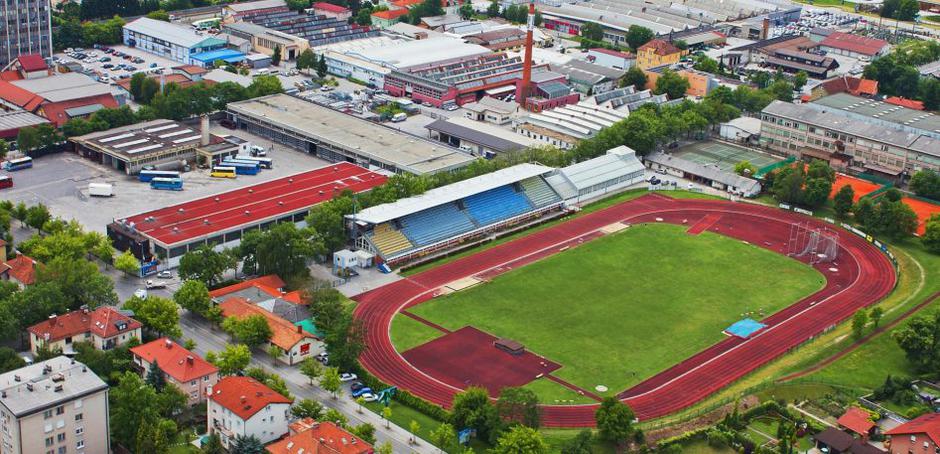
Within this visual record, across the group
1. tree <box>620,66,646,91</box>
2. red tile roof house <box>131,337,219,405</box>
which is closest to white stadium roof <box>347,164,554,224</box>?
red tile roof house <box>131,337,219,405</box>

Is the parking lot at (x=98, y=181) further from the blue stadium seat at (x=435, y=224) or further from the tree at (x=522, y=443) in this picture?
the tree at (x=522, y=443)

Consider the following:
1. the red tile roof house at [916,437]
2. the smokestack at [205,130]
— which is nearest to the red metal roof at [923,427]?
the red tile roof house at [916,437]

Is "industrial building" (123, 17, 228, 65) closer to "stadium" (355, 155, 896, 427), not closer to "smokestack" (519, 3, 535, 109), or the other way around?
"smokestack" (519, 3, 535, 109)

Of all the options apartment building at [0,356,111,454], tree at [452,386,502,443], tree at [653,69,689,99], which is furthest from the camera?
tree at [653,69,689,99]

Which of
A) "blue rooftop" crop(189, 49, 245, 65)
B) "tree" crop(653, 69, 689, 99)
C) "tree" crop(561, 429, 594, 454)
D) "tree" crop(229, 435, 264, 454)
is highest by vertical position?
"tree" crop(653, 69, 689, 99)

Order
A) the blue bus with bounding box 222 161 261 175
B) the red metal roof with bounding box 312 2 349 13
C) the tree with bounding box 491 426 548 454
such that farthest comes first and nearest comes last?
the red metal roof with bounding box 312 2 349 13, the blue bus with bounding box 222 161 261 175, the tree with bounding box 491 426 548 454

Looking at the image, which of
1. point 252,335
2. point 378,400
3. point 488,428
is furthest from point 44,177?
point 488,428
